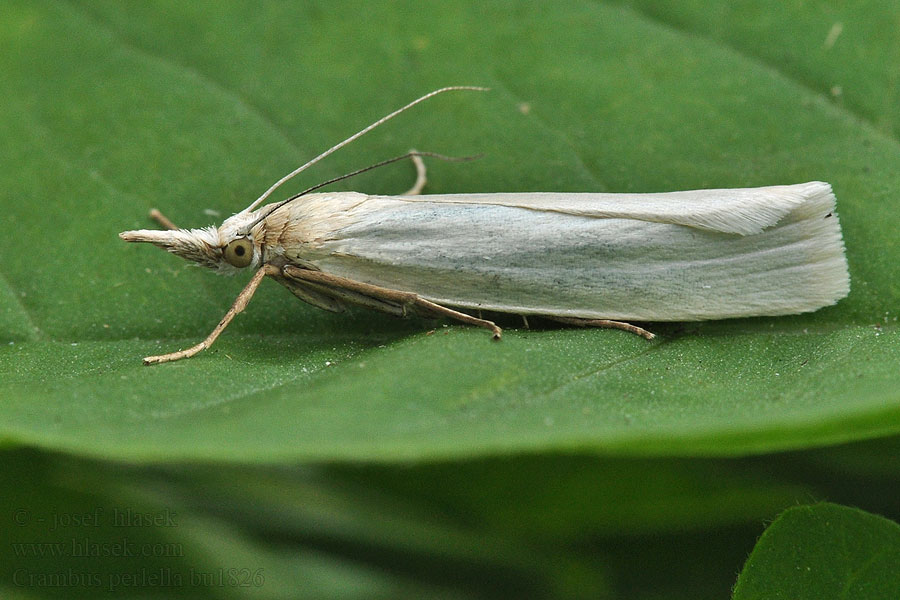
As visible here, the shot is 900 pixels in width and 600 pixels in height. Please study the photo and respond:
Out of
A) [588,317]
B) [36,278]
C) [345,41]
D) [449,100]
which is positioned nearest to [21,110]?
[36,278]

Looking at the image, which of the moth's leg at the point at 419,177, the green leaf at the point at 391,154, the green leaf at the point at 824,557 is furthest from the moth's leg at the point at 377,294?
the green leaf at the point at 824,557

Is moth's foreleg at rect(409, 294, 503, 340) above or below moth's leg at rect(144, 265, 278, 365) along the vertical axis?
above

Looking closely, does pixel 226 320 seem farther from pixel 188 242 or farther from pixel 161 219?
pixel 161 219

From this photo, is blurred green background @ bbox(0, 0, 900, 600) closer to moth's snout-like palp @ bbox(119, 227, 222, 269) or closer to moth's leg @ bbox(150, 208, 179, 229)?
moth's leg @ bbox(150, 208, 179, 229)

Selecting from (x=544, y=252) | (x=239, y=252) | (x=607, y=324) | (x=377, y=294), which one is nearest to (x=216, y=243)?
(x=239, y=252)

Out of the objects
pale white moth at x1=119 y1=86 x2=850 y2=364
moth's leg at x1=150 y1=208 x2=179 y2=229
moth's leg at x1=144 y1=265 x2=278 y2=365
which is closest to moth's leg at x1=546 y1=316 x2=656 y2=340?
pale white moth at x1=119 y1=86 x2=850 y2=364

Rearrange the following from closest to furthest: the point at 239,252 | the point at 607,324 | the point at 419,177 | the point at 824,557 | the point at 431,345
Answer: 1. the point at 824,557
2. the point at 431,345
3. the point at 607,324
4. the point at 239,252
5. the point at 419,177

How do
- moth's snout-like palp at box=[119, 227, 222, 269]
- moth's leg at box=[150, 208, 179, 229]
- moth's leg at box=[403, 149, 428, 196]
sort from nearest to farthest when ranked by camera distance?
1. moth's snout-like palp at box=[119, 227, 222, 269]
2. moth's leg at box=[150, 208, 179, 229]
3. moth's leg at box=[403, 149, 428, 196]

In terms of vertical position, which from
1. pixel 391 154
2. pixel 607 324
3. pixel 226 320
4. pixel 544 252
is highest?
pixel 391 154
